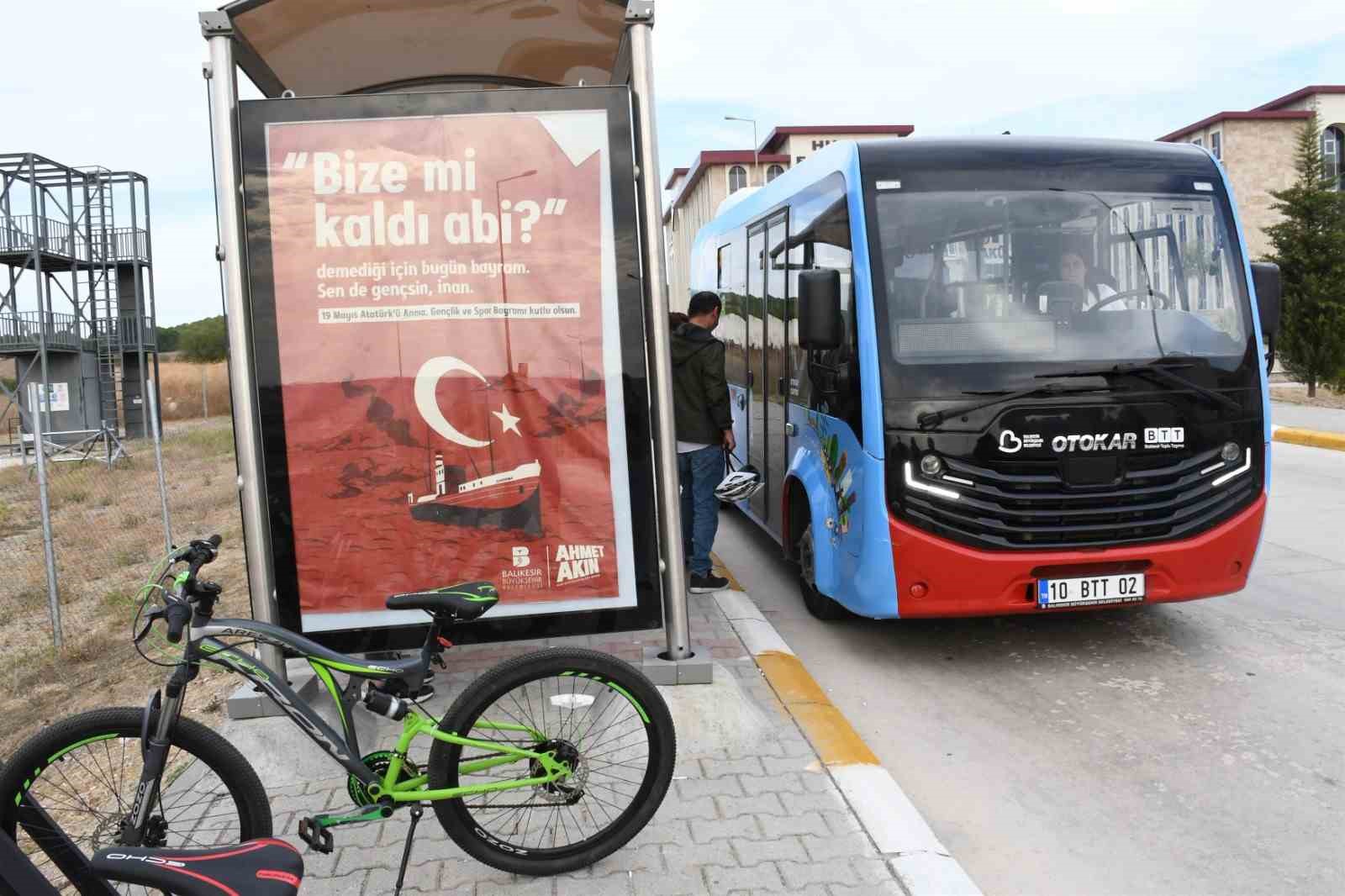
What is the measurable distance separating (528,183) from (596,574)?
1.69 metres

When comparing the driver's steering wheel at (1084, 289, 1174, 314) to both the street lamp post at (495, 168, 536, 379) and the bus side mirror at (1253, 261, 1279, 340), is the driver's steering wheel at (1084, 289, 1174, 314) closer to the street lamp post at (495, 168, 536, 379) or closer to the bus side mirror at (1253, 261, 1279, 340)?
the bus side mirror at (1253, 261, 1279, 340)

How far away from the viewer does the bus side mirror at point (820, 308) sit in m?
5.65

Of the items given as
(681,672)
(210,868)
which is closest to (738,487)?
(681,672)

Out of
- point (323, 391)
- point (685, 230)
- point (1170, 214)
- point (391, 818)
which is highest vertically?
point (685, 230)

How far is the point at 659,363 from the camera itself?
187 inches

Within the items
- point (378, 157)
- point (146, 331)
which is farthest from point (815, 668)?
point (146, 331)

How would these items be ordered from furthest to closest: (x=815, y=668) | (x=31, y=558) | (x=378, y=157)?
(x=31, y=558)
(x=815, y=668)
(x=378, y=157)

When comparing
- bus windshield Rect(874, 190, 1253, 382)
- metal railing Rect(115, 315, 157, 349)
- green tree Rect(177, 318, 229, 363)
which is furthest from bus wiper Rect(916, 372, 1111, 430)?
green tree Rect(177, 318, 229, 363)

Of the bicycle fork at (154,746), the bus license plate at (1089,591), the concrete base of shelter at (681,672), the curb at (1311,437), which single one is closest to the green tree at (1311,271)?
the curb at (1311,437)

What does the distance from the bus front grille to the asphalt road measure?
2.42 ft

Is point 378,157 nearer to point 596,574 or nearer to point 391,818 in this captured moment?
point 596,574

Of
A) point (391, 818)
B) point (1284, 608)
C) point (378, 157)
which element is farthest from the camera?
point (1284, 608)

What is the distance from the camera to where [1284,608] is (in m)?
6.61

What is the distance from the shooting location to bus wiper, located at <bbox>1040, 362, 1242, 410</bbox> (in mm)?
5398
